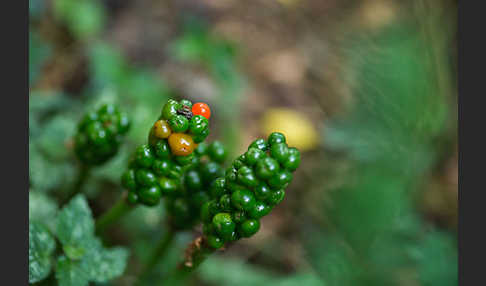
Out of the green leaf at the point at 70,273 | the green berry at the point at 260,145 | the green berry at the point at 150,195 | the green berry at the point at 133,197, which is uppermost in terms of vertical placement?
the green berry at the point at 260,145

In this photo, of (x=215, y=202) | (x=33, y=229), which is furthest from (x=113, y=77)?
(x=215, y=202)

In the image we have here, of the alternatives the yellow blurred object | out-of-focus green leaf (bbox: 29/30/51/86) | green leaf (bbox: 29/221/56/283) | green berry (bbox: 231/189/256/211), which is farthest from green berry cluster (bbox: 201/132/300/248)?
the yellow blurred object

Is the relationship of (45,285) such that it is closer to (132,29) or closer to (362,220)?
(362,220)

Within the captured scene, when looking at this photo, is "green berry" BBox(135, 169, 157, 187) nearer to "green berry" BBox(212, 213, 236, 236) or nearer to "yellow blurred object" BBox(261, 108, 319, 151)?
"green berry" BBox(212, 213, 236, 236)

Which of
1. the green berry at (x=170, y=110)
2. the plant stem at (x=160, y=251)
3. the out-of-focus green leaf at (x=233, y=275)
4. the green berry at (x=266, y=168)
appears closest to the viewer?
the green berry at (x=266, y=168)

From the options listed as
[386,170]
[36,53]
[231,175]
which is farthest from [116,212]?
[386,170]

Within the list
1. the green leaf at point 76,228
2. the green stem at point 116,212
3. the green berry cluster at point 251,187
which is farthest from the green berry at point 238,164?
the green leaf at point 76,228

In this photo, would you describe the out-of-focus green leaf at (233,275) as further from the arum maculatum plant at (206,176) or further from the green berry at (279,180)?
the green berry at (279,180)
